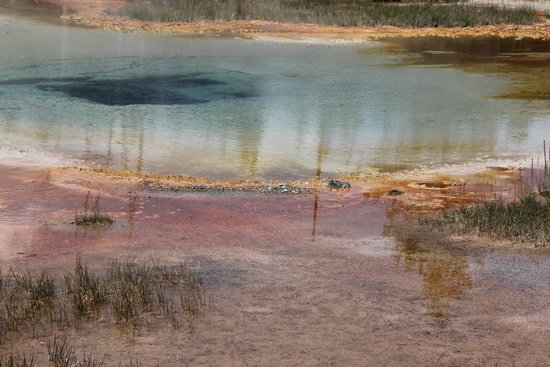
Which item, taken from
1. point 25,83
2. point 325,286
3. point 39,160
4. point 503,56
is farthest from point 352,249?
point 503,56

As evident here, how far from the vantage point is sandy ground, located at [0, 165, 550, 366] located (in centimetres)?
763

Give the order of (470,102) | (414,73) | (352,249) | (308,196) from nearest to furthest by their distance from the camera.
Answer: (352,249) < (308,196) < (470,102) < (414,73)

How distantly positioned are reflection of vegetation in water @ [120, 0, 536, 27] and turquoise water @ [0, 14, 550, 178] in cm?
529

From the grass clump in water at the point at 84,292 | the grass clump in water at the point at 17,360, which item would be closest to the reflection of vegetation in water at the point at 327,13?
the grass clump in water at the point at 84,292

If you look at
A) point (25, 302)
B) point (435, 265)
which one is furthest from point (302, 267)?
point (25, 302)

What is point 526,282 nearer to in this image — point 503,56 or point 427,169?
point 427,169

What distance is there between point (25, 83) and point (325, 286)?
13046 millimetres

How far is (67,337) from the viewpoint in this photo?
25.3ft

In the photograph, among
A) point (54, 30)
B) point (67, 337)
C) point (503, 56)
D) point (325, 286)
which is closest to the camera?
point (67, 337)

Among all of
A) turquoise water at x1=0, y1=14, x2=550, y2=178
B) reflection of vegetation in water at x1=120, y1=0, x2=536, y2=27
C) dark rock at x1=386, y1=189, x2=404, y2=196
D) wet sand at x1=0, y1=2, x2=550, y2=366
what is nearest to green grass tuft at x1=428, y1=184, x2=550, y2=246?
wet sand at x1=0, y1=2, x2=550, y2=366

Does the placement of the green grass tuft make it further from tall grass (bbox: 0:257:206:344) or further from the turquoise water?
tall grass (bbox: 0:257:206:344)

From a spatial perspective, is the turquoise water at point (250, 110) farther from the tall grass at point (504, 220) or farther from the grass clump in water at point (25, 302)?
the grass clump in water at point (25, 302)

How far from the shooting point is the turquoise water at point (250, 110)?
15211 millimetres

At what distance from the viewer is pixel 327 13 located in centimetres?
3278
